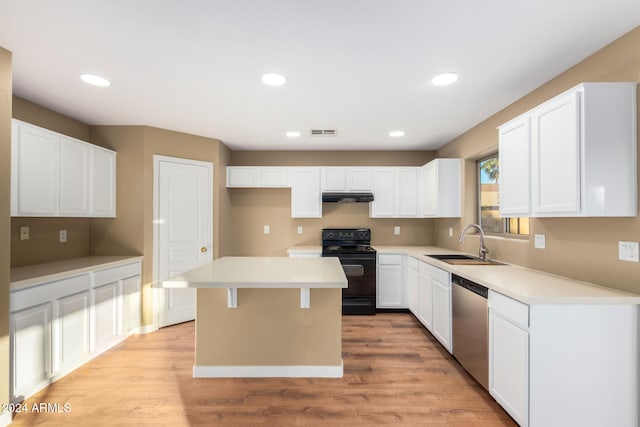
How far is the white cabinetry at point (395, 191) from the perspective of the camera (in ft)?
14.4

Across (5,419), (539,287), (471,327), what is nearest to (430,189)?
(471,327)

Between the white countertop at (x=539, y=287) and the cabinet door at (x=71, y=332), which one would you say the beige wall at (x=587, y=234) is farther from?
the cabinet door at (x=71, y=332)

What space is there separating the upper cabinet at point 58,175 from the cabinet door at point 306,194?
2.28 metres

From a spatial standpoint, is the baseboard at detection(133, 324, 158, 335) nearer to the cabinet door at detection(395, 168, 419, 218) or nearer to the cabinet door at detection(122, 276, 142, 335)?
the cabinet door at detection(122, 276, 142, 335)

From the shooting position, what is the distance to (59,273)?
235 centimetres

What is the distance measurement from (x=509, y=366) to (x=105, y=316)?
3506 millimetres

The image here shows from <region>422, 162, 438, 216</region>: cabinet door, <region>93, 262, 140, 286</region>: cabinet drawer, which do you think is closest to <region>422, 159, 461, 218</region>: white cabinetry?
<region>422, 162, 438, 216</region>: cabinet door

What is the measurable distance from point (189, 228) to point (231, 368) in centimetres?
195

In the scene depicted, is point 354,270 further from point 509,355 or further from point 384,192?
point 509,355

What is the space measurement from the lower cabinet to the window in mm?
4125

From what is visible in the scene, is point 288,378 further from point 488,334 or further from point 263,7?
point 263,7

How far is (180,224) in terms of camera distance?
3646mm

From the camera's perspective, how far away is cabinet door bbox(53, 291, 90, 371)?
236cm

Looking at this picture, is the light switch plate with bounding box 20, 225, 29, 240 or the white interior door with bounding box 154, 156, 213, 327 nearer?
the light switch plate with bounding box 20, 225, 29, 240
